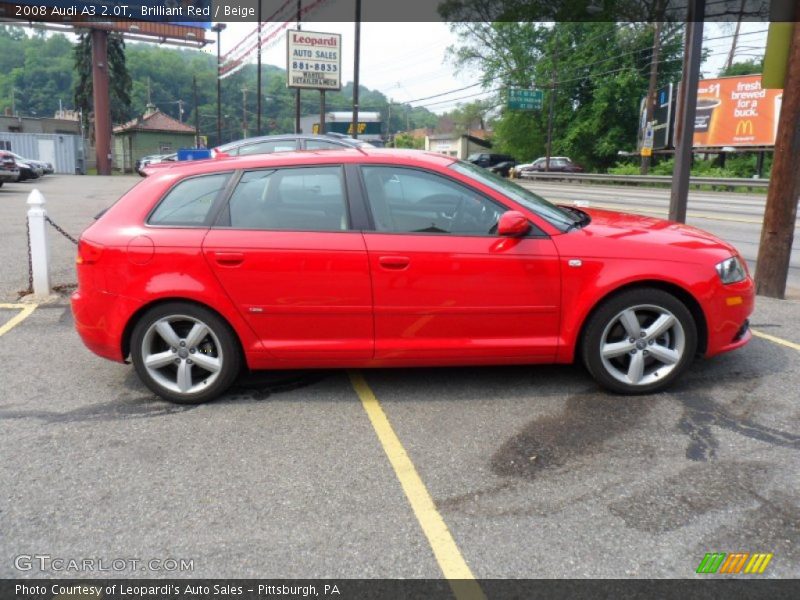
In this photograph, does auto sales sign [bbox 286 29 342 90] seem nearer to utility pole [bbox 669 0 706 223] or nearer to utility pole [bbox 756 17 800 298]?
utility pole [bbox 669 0 706 223]

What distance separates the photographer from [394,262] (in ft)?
13.6

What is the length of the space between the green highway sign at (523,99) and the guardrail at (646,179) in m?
7.64

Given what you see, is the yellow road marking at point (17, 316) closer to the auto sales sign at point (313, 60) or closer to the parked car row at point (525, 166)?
Answer: the auto sales sign at point (313, 60)

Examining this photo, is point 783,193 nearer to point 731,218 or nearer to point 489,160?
point 731,218

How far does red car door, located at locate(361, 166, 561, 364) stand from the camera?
13.7 feet

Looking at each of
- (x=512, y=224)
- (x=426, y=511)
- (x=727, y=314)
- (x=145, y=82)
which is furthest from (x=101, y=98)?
(x=145, y=82)

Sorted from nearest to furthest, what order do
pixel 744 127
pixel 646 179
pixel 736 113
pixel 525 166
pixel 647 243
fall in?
1. pixel 647 243
2. pixel 646 179
3. pixel 744 127
4. pixel 736 113
5. pixel 525 166

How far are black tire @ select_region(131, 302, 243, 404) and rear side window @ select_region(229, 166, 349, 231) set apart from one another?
0.65m

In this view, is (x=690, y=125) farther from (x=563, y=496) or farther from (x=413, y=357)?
(x=563, y=496)

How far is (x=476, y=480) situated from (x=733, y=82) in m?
37.3

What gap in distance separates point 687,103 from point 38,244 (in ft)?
24.2

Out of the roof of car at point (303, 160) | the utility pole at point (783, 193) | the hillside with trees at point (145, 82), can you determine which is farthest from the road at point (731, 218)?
the hillside with trees at point (145, 82)

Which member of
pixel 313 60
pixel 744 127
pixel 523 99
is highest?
pixel 523 99

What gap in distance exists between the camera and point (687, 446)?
370 centimetres
